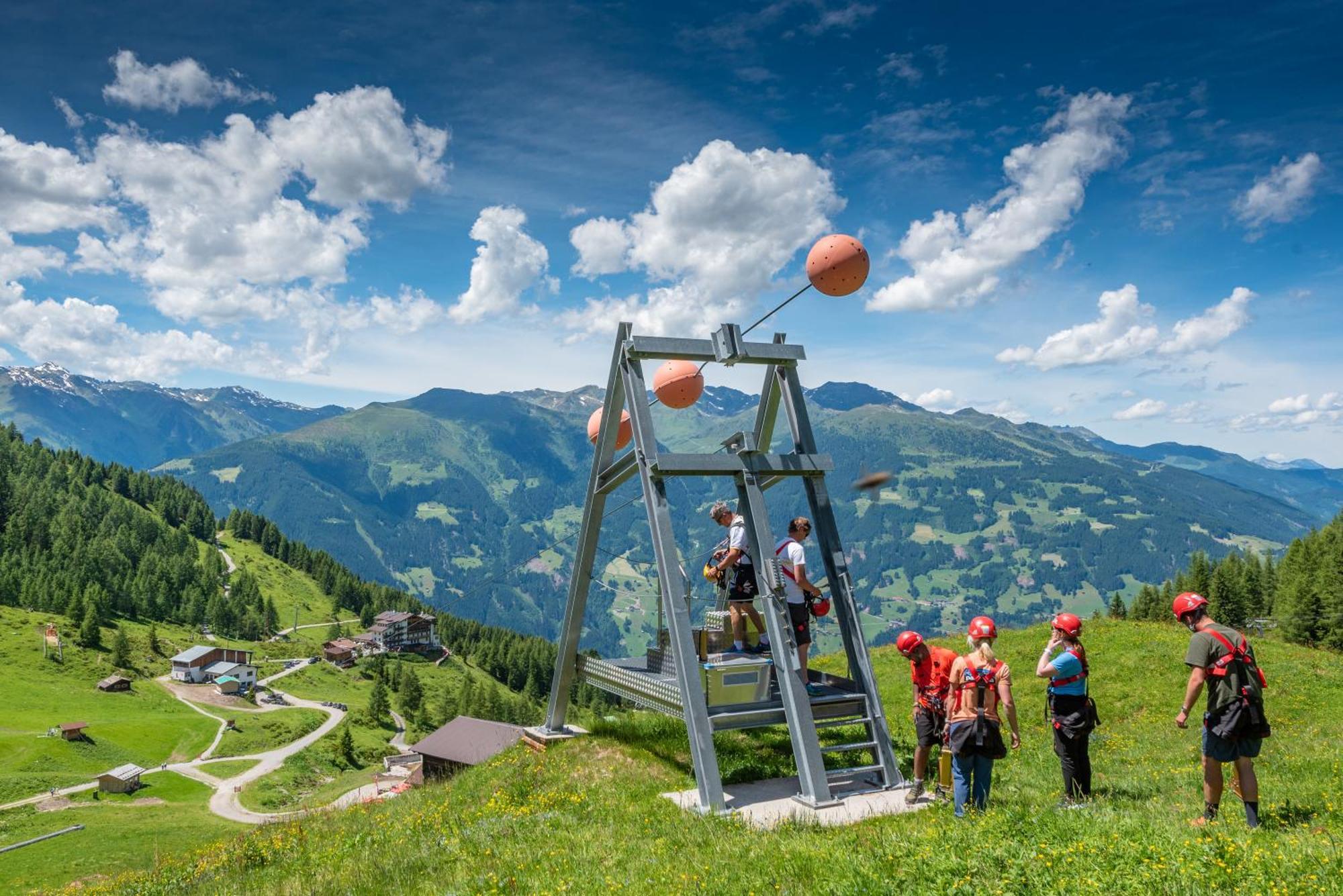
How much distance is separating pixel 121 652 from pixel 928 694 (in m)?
162

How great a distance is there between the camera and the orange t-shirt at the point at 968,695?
984 cm

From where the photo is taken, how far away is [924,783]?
12312 millimetres

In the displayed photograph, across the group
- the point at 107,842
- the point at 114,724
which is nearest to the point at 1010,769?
the point at 107,842

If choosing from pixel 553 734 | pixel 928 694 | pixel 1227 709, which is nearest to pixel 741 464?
pixel 928 694

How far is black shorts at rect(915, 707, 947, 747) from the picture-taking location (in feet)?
38.1

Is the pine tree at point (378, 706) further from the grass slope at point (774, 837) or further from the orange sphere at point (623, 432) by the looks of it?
the orange sphere at point (623, 432)

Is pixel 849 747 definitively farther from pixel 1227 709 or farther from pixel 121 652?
pixel 121 652

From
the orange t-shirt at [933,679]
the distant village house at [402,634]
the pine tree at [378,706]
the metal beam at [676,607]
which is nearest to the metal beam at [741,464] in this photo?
the metal beam at [676,607]

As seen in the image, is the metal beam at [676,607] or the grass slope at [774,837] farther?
the metal beam at [676,607]

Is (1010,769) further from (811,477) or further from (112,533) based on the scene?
(112,533)

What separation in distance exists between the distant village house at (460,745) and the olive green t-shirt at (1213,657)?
207ft

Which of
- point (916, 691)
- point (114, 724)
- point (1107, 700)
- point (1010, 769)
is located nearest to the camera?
point (916, 691)

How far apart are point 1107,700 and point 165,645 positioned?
562 ft

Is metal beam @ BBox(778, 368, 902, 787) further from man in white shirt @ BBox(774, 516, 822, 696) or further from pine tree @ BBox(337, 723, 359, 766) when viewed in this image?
A: pine tree @ BBox(337, 723, 359, 766)
